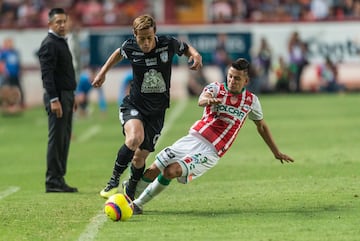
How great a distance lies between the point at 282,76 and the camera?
3828cm

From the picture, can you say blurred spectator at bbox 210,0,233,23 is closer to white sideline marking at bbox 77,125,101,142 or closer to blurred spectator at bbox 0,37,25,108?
blurred spectator at bbox 0,37,25,108

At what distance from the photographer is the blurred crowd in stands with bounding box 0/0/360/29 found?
39.8 meters

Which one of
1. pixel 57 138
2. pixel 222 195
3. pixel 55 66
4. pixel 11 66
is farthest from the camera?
pixel 11 66

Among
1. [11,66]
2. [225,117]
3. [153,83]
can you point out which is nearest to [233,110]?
[225,117]

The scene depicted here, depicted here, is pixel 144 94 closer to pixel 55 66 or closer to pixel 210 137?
pixel 210 137

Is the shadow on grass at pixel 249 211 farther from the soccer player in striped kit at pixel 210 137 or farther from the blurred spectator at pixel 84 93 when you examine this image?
the blurred spectator at pixel 84 93

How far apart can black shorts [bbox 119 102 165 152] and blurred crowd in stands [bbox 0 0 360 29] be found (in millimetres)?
27904

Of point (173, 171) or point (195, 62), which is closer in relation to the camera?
point (173, 171)

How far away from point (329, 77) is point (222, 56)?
160 inches

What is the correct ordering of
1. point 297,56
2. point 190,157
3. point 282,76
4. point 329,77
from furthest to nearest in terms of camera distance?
1. point 282,76
2. point 329,77
3. point 297,56
4. point 190,157

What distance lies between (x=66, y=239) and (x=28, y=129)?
17.7 m

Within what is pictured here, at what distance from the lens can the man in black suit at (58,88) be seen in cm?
1374

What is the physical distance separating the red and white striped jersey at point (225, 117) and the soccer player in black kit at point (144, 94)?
52 centimetres

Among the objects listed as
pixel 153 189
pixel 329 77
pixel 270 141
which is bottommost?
pixel 329 77
